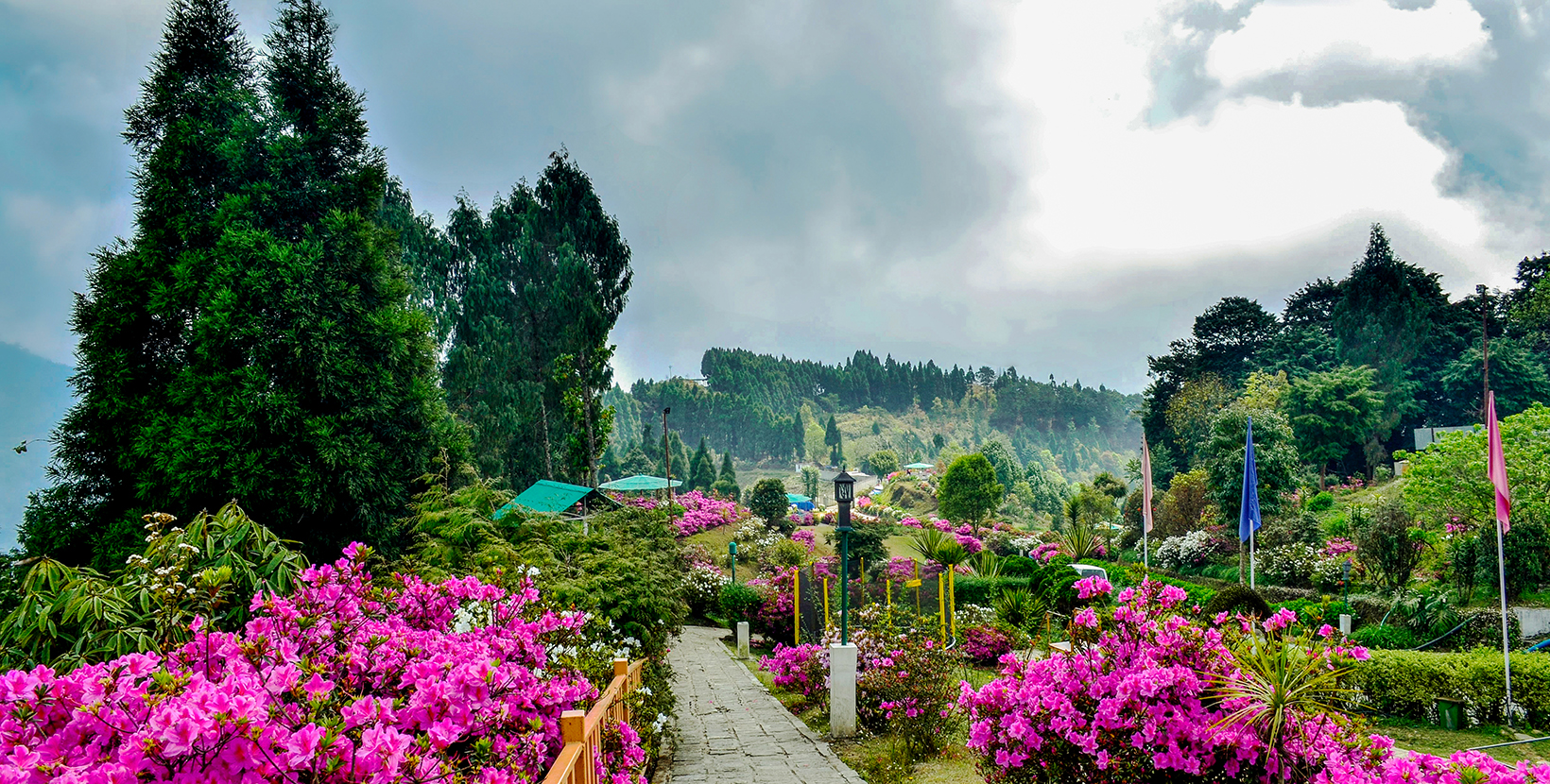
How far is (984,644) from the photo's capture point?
11547 millimetres

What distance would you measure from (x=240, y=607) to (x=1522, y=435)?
67.7 feet

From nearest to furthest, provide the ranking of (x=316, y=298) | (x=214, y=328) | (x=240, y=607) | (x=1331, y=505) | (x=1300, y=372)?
(x=240, y=607)
(x=214, y=328)
(x=316, y=298)
(x=1331, y=505)
(x=1300, y=372)

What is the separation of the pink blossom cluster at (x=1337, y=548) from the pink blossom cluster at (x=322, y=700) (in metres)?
17.7

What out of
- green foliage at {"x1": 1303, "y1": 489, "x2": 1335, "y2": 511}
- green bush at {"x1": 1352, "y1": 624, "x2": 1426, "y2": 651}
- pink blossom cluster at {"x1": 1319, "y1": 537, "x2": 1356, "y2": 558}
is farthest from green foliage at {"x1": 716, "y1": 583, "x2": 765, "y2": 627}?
green foliage at {"x1": 1303, "y1": 489, "x2": 1335, "y2": 511}

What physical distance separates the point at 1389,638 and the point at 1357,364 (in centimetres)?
3087

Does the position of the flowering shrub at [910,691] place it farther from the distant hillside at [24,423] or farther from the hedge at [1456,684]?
the distant hillside at [24,423]

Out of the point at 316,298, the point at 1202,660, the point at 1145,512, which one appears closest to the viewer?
the point at 1202,660

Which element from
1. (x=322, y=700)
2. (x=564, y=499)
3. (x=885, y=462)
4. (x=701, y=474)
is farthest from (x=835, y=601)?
(x=885, y=462)

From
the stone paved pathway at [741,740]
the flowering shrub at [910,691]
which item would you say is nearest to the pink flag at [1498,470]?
the flowering shrub at [910,691]

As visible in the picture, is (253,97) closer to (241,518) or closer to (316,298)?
(316,298)

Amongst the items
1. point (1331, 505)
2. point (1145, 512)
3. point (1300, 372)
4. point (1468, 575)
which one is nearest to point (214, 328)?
point (1145, 512)

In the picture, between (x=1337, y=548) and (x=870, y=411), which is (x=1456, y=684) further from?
(x=870, y=411)

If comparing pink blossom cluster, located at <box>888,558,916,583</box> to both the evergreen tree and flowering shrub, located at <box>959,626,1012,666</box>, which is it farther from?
the evergreen tree

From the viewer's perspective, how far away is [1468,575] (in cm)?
1214
